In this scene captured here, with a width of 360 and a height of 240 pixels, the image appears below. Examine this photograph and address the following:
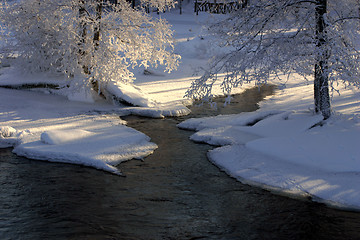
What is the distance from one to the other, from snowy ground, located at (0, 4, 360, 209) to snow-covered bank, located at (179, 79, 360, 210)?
2cm

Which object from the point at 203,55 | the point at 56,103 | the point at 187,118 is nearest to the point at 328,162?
the point at 187,118

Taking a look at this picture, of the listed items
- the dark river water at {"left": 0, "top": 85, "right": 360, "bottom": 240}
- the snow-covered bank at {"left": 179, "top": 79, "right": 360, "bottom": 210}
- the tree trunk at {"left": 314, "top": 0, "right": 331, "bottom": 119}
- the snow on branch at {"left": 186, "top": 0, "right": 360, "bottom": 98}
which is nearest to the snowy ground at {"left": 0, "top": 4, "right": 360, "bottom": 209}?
the snow-covered bank at {"left": 179, "top": 79, "right": 360, "bottom": 210}

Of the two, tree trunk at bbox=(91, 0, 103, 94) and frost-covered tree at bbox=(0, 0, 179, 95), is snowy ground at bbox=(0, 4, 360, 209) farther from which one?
tree trunk at bbox=(91, 0, 103, 94)

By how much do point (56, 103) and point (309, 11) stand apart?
29.7ft

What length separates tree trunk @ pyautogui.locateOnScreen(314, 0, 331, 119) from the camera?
9266 mm

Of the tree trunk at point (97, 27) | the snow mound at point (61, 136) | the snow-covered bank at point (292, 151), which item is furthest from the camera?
the tree trunk at point (97, 27)

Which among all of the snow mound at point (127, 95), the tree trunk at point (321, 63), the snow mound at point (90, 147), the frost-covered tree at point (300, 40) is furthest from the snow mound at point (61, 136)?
the tree trunk at point (321, 63)

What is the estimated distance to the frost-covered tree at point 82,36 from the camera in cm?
1384

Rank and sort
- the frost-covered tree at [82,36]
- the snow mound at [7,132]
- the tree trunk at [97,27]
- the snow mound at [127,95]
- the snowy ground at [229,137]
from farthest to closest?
1. the snow mound at [127,95]
2. the tree trunk at [97,27]
3. the frost-covered tree at [82,36]
4. the snow mound at [7,132]
5. the snowy ground at [229,137]

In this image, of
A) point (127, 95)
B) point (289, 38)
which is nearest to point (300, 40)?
point (289, 38)

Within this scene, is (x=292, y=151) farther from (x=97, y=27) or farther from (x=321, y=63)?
(x=97, y=27)

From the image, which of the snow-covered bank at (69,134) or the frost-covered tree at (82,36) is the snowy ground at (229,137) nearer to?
the snow-covered bank at (69,134)

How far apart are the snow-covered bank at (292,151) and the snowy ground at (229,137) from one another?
2 cm

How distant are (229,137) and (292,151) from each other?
209 centimetres
